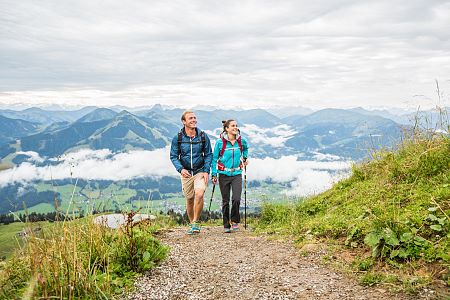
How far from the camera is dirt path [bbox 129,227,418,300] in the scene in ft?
17.6

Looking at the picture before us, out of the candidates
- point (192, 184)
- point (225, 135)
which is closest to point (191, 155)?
point (192, 184)

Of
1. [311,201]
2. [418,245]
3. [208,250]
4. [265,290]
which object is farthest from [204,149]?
[418,245]

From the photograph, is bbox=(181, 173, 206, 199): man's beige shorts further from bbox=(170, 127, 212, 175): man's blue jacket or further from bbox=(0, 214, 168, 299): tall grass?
bbox=(0, 214, 168, 299): tall grass

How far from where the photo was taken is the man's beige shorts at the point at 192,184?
1015 cm

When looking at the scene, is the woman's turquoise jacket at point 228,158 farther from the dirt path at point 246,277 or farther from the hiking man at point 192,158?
the dirt path at point 246,277

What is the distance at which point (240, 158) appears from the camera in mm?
10734

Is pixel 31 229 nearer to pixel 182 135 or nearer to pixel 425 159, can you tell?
pixel 182 135

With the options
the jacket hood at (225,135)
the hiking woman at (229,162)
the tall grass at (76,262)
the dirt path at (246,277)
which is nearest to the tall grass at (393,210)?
the dirt path at (246,277)

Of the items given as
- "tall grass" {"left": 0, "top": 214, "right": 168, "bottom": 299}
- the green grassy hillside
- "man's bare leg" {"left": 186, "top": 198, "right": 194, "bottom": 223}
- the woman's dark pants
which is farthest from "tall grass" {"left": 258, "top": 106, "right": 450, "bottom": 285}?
"tall grass" {"left": 0, "top": 214, "right": 168, "bottom": 299}

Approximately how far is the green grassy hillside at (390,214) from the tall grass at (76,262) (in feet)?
12.2

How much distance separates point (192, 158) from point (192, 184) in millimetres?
783

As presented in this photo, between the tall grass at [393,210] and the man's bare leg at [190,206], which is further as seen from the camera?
the man's bare leg at [190,206]

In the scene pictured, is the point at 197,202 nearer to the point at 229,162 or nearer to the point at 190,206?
the point at 190,206

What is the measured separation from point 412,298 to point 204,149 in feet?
22.2
